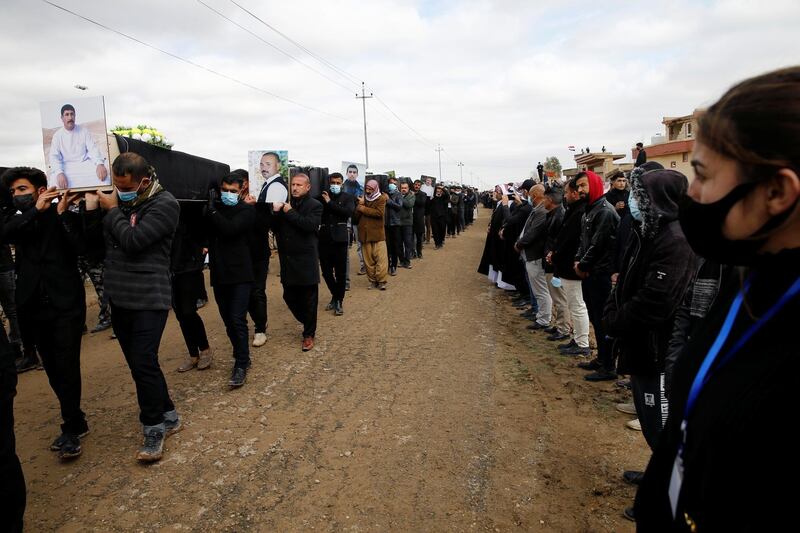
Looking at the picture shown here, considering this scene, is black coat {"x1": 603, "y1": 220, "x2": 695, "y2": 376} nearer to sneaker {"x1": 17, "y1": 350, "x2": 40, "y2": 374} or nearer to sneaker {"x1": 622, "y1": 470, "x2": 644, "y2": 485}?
sneaker {"x1": 622, "y1": 470, "x2": 644, "y2": 485}

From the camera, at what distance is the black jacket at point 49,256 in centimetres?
351

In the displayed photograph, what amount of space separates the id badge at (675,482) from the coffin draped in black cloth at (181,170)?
4153 mm

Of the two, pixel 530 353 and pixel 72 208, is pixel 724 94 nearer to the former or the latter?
pixel 72 208

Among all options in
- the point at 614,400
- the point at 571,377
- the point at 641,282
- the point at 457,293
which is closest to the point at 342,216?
the point at 457,293

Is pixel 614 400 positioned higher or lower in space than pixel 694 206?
lower

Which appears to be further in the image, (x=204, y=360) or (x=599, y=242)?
(x=204, y=360)

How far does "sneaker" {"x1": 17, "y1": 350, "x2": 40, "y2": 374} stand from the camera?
5492 mm

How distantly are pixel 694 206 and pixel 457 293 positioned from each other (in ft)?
27.9

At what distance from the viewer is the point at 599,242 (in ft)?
15.7

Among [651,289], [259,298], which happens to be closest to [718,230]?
[651,289]

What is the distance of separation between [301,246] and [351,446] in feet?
9.32

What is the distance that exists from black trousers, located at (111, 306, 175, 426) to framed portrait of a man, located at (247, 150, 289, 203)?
92.9 inches

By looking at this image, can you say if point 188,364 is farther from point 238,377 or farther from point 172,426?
point 172,426

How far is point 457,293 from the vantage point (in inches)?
378
